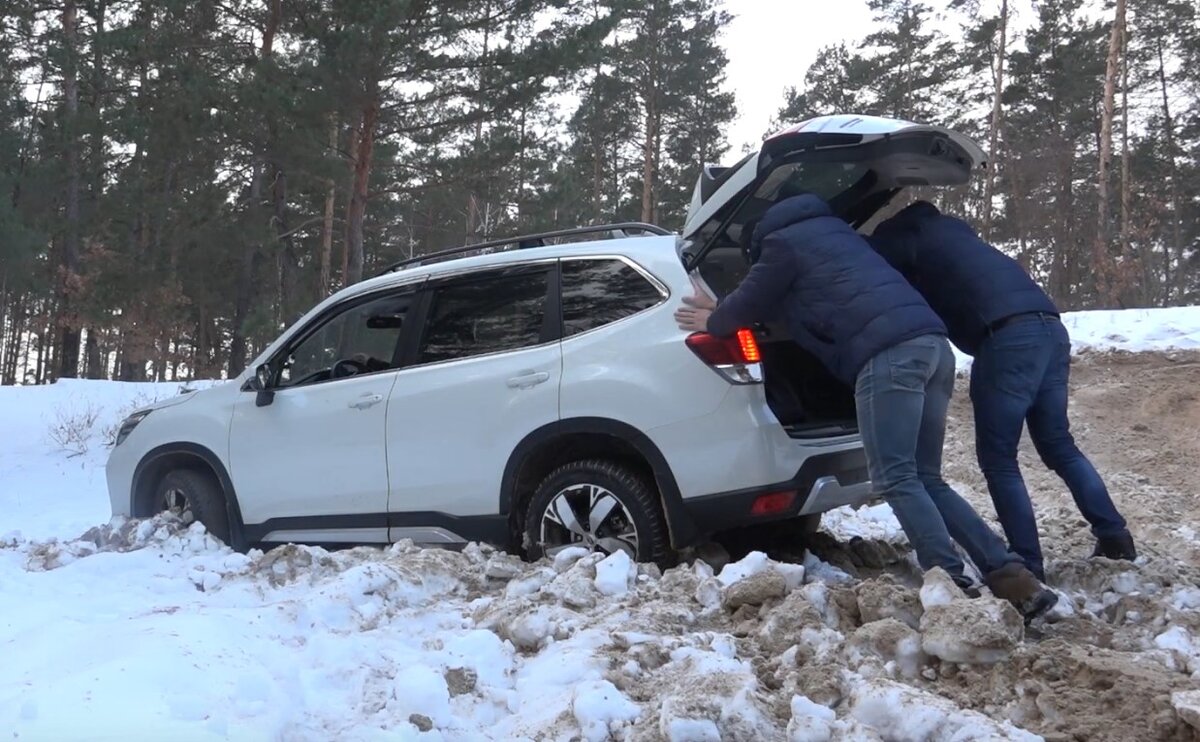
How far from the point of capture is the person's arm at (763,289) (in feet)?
12.2

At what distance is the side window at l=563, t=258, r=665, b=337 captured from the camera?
4.39m

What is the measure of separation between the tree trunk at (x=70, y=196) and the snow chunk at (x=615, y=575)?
72.8ft

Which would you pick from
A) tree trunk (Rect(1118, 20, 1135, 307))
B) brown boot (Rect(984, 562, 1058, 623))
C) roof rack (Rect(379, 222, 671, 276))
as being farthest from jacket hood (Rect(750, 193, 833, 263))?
tree trunk (Rect(1118, 20, 1135, 307))

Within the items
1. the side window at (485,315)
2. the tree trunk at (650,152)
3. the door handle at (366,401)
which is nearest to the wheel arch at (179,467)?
the door handle at (366,401)

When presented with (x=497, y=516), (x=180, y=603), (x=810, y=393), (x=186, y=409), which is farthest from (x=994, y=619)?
(x=186, y=409)

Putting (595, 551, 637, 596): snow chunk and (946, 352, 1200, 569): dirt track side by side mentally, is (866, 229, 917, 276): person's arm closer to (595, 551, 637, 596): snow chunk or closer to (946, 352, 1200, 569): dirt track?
(595, 551, 637, 596): snow chunk

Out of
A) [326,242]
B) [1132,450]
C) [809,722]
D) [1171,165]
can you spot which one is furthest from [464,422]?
[1171,165]

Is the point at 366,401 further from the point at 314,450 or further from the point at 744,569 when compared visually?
the point at 744,569

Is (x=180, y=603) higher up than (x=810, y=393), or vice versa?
(x=810, y=393)

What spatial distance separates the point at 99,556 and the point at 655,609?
2869mm

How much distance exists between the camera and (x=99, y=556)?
179 inches

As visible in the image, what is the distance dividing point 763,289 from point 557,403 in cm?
114

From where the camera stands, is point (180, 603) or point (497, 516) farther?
point (497, 516)

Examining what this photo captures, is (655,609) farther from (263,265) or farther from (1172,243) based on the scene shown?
(1172,243)
